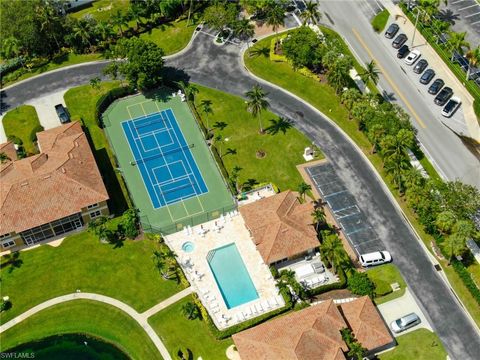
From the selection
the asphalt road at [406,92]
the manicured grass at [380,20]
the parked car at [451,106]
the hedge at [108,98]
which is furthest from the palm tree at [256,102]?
the parked car at [451,106]

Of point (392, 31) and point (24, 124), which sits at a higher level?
point (24, 124)

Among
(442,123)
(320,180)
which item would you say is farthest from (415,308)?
(442,123)

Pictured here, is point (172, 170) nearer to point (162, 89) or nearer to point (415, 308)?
point (162, 89)

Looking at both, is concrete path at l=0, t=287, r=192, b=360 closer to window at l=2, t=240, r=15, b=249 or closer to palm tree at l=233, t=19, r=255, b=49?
window at l=2, t=240, r=15, b=249

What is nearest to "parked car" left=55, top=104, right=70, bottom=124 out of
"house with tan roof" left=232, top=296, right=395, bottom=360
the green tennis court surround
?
the green tennis court surround

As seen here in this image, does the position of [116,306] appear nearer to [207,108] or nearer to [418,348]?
[207,108]

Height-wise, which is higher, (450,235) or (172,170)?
(172,170)

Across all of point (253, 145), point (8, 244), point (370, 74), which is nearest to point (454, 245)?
point (370, 74)
